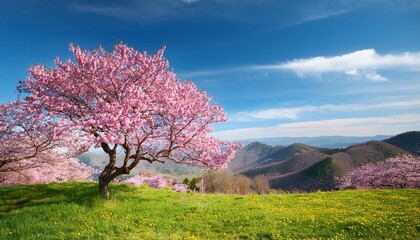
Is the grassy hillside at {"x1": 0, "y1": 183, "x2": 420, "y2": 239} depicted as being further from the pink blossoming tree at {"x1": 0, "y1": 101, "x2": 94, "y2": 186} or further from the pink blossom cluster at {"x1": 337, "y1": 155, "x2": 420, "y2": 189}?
the pink blossom cluster at {"x1": 337, "y1": 155, "x2": 420, "y2": 189}

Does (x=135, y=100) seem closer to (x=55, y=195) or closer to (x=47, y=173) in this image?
(x=55, y=195)

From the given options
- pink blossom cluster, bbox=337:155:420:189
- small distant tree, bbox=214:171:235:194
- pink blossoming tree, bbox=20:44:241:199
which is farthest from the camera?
small distant tree, bbox=214:171:235:194

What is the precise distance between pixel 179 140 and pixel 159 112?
259 centimetres

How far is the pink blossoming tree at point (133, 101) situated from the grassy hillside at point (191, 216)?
10.2 feet

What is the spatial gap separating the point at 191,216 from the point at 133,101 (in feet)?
26.4

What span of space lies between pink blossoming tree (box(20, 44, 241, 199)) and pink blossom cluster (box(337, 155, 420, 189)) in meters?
41.5

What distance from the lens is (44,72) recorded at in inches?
815

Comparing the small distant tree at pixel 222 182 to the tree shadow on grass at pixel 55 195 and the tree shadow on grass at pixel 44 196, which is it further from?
the tree shadow on grass at pixel 44 196

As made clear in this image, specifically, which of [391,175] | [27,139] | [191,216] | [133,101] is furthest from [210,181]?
[133,101]

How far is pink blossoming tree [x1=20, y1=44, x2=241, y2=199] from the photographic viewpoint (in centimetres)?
1981

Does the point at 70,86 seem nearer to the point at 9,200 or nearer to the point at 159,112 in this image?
the point at 159,112

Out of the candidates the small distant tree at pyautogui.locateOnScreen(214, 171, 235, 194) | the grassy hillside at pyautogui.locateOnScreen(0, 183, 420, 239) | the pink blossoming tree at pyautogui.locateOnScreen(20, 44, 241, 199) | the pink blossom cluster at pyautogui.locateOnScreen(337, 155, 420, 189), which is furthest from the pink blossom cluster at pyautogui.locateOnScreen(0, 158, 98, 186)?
the pink blossom cluster at pyautogui.locateOnScreen(337, 155, 420, 189)

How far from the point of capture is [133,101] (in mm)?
18578

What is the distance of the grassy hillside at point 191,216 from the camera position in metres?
15.5
